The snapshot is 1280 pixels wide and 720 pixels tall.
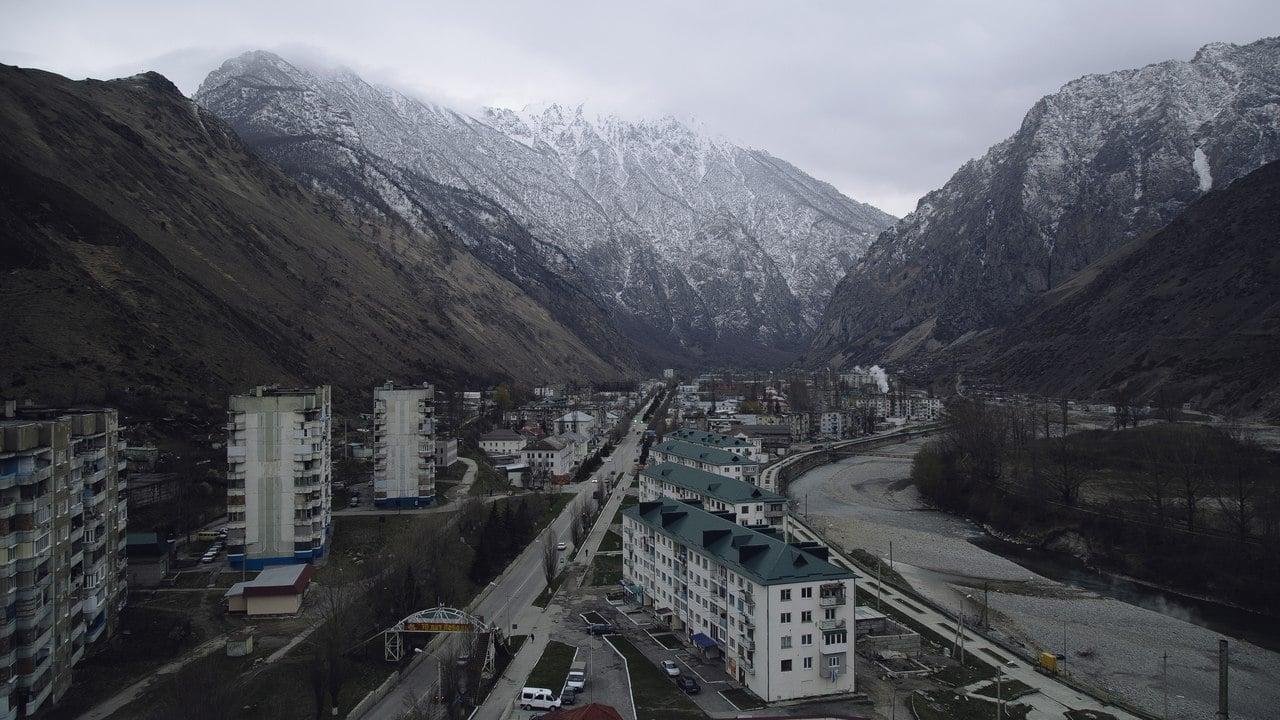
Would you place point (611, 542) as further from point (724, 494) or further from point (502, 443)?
point (502, 443)

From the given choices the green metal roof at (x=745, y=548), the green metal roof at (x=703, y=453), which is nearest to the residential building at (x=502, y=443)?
the green metal roof at (x=703, y=453)

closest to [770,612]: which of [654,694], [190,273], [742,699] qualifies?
[742,699]

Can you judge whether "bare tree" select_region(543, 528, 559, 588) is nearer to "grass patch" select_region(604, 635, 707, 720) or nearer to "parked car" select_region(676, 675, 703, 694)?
"grass patch" select_region(604, 635, 707, 720)

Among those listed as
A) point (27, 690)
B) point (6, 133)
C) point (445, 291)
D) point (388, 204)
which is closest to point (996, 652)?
point (27, 690)

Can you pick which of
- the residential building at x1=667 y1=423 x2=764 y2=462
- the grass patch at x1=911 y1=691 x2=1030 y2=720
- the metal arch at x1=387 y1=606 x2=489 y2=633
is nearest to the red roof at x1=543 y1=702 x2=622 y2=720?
the metal arch at x1=387 y1=606 x2=489 y2=633

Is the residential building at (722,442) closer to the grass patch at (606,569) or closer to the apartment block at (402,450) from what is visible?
the grass patch at (606,569)

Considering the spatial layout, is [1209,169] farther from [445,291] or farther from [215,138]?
[215,138]
